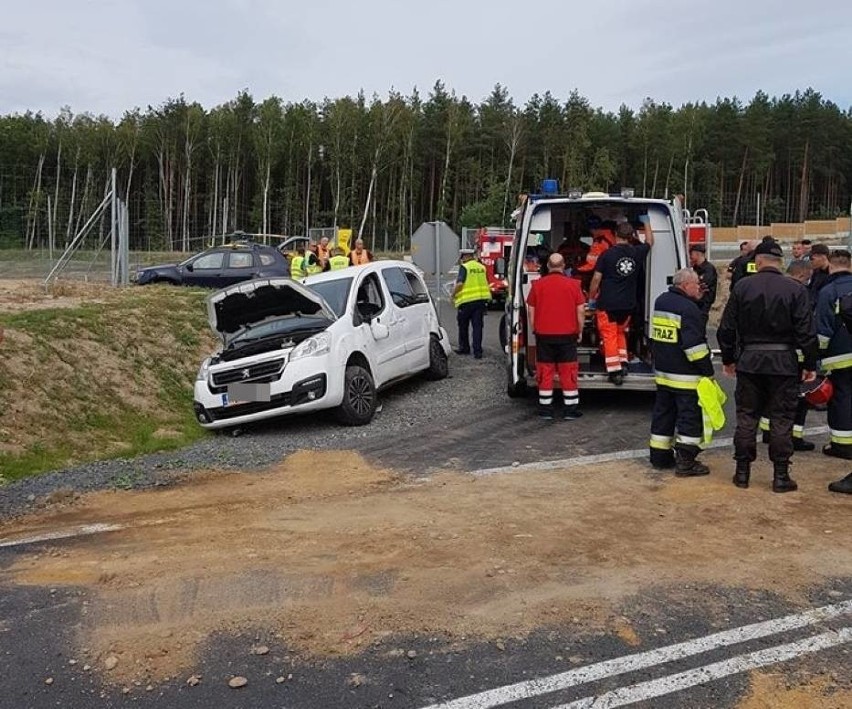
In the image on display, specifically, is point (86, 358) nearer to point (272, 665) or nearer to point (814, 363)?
point (272, 665)

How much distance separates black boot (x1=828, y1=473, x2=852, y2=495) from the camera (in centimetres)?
574

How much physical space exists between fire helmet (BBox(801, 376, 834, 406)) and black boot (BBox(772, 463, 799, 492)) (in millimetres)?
1175

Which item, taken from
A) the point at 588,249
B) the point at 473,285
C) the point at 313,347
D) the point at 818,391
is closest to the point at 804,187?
the point at 473,285

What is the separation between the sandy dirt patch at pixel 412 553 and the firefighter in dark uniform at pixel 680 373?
0.85 feet

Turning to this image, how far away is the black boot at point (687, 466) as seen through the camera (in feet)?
20.6

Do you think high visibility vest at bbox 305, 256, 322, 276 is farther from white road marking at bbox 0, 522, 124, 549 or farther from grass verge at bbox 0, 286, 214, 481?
white road marking at bbox 0, 522, 124, 549

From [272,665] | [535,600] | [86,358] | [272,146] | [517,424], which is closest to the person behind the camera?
[272,665]

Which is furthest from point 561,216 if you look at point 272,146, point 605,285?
point 272,146

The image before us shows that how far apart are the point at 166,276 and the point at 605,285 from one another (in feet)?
41.7

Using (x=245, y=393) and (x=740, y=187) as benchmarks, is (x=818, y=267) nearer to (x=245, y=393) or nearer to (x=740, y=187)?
(x=245, y=393)

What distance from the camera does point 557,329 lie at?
8.41 meters

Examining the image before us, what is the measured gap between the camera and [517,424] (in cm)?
848

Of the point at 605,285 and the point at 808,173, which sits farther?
the point at 808,173

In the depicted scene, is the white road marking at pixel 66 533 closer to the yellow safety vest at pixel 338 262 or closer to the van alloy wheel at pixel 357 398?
the van alloy wheel at pixel 357 398
